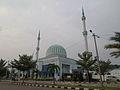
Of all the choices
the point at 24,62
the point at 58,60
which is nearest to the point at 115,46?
the point at 24,62

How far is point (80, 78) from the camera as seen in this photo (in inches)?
1433

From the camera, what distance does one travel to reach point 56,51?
59094mm

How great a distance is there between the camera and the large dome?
59450 millimetres

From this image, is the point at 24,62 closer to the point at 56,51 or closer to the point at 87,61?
the point at 87,61

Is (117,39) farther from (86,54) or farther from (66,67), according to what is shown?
(66,67)

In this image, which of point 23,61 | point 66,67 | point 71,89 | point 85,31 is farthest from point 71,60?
point 71,89

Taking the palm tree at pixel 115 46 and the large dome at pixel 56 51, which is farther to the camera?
the large dome at pixel 56 51

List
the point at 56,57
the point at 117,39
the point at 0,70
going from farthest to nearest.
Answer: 1. the point at 56,57
2. the point at 0,70
3. the point at 117,39

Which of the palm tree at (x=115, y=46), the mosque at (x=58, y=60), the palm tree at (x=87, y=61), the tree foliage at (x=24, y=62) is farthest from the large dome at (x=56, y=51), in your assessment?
the palm tree at (x=115, y=46)

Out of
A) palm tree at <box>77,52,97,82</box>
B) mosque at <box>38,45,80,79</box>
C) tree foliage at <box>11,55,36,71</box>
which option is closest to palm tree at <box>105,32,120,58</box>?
palm tree at <box>77,52,97,82</box>

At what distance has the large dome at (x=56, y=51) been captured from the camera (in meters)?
59.5

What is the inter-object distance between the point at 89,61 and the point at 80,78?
28.9ft

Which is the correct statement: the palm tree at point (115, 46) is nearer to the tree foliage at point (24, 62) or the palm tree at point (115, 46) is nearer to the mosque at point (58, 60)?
the tree foliage at point (24, 62)

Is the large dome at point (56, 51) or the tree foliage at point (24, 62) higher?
the large dome at point (56, 51)
